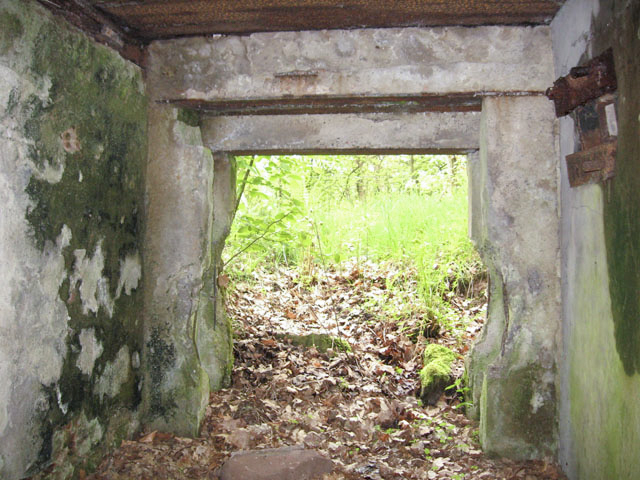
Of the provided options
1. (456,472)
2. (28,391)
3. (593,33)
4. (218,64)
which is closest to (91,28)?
(218,64)

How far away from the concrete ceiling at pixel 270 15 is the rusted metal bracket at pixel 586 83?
1.77ft

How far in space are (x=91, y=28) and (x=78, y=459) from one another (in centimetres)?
244

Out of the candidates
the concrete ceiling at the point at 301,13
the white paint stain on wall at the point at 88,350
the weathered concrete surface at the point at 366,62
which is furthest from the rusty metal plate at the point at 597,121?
the white paint stain on wall at the point at 88,350

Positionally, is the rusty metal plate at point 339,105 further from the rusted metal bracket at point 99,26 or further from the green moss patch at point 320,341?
the green moss patch at point 320,341

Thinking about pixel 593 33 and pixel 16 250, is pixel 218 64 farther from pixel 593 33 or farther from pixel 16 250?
pixel 593 33

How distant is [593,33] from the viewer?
253cm

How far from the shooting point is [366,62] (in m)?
3.15

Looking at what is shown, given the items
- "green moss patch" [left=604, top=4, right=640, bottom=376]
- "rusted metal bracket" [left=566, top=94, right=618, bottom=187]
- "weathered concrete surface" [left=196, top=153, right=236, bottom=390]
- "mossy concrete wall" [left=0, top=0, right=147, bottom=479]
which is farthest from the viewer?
"weathered concrete surface" [left=196, top=153, right=236, bottom=390]

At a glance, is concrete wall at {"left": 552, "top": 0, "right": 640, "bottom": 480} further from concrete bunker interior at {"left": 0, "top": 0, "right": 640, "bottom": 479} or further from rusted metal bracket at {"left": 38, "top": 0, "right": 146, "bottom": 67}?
rusted metal bracket at {"left": 38, "top": 0, "right": 146, "bottom": 67}

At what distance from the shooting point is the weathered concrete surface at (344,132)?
3.71m

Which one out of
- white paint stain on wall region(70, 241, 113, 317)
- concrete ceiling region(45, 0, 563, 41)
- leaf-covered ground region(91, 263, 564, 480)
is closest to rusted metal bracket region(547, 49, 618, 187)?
concrete ceiling region(45, 0, 563, 41)

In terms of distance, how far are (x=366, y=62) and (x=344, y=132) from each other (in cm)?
70

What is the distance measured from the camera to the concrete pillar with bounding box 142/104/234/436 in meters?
3.46

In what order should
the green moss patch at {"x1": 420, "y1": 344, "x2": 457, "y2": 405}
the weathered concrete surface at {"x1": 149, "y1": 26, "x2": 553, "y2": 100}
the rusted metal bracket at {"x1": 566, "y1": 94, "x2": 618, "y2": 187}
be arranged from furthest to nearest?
the green moss patch at {"x1": 420, "y1": 344, "x2": 457, "y2": 405}, the weathered concrete surface at {"x1": 149, "y1": 26, "x2": 553, "y2": 100}, the rusted metal bracket at {"x1": 566, "y1": 94, "x2": 618, "y2": 187}
